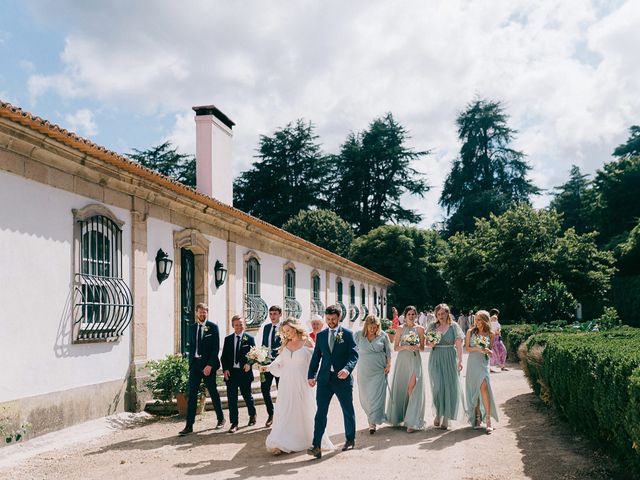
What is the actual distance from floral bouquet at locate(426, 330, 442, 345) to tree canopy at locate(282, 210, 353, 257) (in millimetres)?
32089

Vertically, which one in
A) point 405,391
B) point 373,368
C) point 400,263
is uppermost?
point 400,263

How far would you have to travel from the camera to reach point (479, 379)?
8.91 meters

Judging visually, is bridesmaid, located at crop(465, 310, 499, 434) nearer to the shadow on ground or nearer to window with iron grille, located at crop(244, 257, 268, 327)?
the shadow on ground

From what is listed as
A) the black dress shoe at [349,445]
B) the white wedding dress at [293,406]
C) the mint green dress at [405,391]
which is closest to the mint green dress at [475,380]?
the mint green dress at [405,391]

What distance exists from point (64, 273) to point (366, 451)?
4.57 meters

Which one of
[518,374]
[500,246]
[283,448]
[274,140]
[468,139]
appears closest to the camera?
[283,448]

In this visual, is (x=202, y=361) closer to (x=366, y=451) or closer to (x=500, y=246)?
(x=366, y=451)

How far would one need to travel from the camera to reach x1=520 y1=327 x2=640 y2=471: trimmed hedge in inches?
215

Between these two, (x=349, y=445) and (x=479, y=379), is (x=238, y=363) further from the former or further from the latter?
(x=479, y=379)

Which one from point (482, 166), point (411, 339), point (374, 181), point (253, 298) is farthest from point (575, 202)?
point (411, 339)

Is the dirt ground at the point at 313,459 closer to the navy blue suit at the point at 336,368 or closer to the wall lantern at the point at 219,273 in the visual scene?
the navy blue suit at the point at 336,368

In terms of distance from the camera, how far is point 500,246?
26484 millimetres

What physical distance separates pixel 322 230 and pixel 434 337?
3271cm

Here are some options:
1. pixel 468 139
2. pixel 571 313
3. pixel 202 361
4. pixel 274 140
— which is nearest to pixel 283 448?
pixel 202 361
